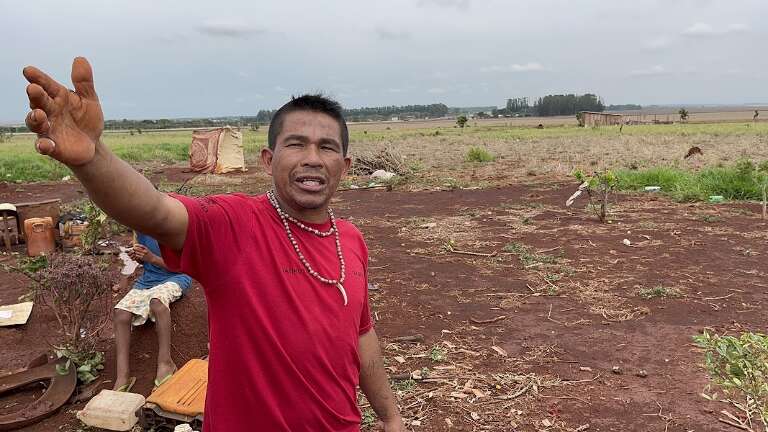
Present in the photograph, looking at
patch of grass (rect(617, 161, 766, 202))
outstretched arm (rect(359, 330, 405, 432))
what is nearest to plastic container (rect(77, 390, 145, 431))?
outstretched arm (rect(359, 330, 405, 432))

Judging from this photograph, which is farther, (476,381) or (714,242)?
(714,242)

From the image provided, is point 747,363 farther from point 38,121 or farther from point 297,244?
point 38,121

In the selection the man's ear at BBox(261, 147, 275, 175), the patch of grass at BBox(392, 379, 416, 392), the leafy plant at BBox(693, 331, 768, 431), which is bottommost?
the patch of grass at BBox(392, 379, 416, 392)

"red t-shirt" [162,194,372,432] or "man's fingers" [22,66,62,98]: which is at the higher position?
"man's fingers" [22,66,62,98]

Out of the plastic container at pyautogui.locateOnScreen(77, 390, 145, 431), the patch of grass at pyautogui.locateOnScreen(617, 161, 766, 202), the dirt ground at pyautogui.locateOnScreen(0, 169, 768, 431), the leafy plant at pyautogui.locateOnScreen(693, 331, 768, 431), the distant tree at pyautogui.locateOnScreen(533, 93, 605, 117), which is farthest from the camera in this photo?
the distant tree at pyautogui.locateOnScreen(533, 93, 605, 117)

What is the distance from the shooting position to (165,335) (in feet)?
12.3

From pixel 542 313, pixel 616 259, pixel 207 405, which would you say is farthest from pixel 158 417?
pixel 616 259

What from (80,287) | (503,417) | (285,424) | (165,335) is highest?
(285,424)

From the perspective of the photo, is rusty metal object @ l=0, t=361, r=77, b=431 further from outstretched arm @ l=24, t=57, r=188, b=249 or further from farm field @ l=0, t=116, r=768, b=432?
outstretched arm @ l=24, t=57, r=188, b=249

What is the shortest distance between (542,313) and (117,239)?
6.07m

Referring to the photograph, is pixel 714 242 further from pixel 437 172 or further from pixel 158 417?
pixel 437 172

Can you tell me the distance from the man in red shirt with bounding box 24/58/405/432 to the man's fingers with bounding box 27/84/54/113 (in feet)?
0.66

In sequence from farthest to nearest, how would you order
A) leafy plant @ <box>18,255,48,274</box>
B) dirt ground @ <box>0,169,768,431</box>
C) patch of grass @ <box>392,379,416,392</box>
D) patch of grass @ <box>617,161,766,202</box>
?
patch of grass @ <box>617,161,766,202</box> → leafy plant @ <box>18,255,48,274</box> → patch of grass @ <box>392,379,416,392</box> → dirt ground @ <box>0,169,768,431</box>

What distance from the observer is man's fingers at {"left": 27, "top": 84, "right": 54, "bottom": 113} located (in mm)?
1029
